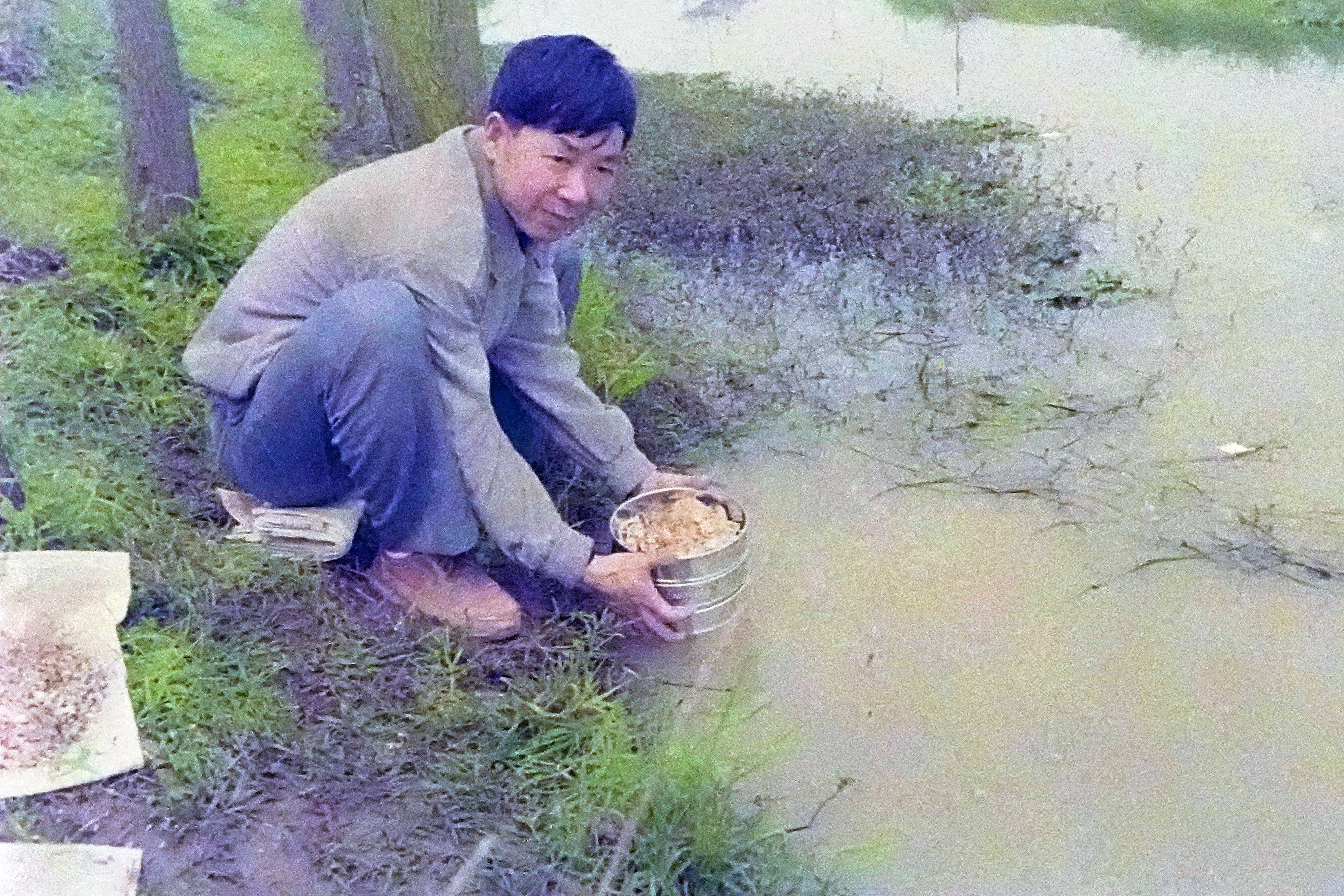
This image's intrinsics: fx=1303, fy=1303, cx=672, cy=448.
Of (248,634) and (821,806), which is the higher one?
(248,634)

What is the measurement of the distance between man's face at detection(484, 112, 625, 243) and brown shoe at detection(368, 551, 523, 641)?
58 cm

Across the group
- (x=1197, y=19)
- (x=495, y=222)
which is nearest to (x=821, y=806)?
(x=495, y=222)

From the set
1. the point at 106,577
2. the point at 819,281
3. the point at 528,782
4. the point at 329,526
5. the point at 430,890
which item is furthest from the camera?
the point at 819,281

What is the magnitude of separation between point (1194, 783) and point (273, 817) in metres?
1.29

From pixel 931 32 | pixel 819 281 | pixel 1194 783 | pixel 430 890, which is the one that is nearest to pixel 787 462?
pixel 819 281

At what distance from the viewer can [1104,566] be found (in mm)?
2398

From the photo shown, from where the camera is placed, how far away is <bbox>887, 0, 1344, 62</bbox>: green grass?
367cm

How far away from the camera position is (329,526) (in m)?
2.09

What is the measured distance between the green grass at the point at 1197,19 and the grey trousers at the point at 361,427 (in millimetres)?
2262

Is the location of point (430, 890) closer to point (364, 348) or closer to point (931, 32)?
point (364, 348)

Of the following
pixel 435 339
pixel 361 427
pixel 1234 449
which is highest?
pixel 435 339

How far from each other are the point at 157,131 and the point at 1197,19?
3019 mm

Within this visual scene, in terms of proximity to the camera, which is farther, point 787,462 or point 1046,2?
point 1046,2

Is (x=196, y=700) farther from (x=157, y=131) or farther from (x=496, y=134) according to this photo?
(x=157, y=131)
